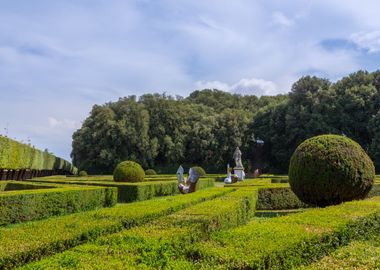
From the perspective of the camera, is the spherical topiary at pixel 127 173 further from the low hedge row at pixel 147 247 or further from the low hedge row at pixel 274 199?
the low hedge row at pixel 147 247

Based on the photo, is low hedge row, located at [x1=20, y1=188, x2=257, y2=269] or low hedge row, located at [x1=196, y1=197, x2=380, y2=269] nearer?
low hedge row, located at [x1=20, y1=188, x2=257, y2=269]

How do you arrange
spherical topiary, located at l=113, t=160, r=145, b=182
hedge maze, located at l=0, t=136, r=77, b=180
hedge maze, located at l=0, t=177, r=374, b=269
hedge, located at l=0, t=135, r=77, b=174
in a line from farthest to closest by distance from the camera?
hedge maze, located at l=0, t=136, r=77, b=180 < hedge, located at l=0, t=135, r=77, b=174 < spherical topiary, located at l=113, t=160, r=145, b=182 < hedge maze, located at l=0, t=177, r=374, b=269

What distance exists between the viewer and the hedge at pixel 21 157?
983 inches

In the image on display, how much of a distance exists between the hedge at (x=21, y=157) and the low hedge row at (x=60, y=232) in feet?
64.3

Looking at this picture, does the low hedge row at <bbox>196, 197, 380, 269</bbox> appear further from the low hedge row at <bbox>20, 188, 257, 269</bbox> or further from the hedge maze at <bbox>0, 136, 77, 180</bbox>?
the hedge maze at <bbox>0, 136, 77, 180</bbox>

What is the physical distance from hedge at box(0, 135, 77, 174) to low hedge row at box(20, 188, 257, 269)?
2110cm

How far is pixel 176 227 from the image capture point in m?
5.83

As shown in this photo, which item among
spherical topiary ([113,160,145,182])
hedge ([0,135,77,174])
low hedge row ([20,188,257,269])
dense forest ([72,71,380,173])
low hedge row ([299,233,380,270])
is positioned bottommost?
low hedge row ([299,233,380,270])

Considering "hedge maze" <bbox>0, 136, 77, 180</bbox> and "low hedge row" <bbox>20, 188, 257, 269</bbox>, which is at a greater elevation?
"hedge maze" <bbox>0, 136, 77, 180</bbox>

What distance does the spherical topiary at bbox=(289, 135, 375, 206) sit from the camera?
451 inches

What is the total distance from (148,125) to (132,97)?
572 centimetres

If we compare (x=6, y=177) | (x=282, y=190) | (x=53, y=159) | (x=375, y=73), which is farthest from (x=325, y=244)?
(x=53, y=159)

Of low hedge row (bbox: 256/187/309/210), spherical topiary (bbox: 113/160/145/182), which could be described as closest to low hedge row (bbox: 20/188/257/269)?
low hedge row (bbox: 256/187/309/210)

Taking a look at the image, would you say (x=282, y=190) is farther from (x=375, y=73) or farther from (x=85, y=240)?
(x=375, y=73)
